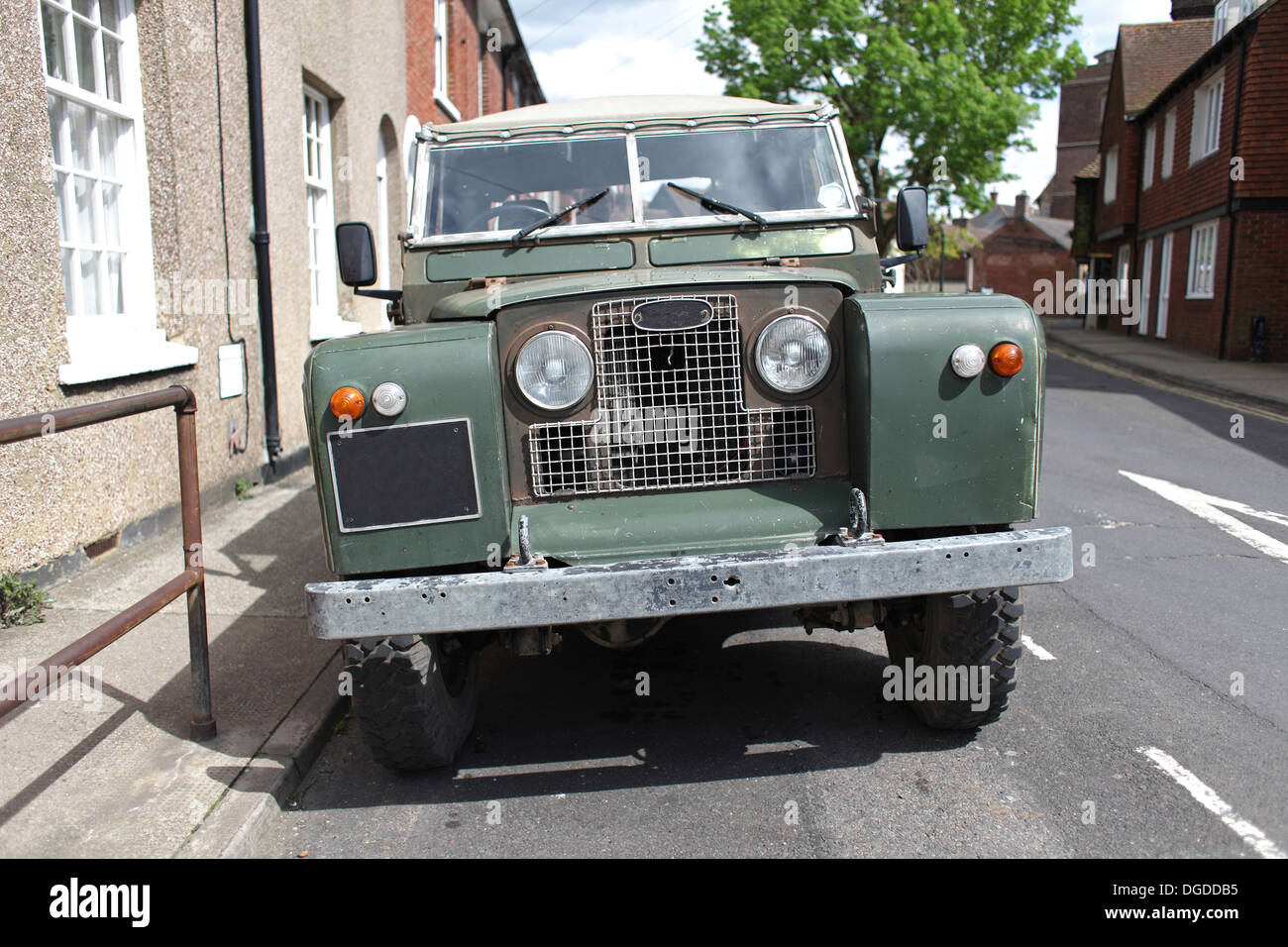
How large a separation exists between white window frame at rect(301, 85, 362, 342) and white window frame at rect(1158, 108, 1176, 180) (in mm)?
20429

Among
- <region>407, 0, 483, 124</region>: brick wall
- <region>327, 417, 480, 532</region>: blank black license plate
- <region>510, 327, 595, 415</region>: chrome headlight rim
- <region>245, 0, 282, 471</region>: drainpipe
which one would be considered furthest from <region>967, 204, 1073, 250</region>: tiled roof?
<region>327, 417, 480, 532</region>: blank black license plate

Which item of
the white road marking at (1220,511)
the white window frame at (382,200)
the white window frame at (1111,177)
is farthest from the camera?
the white window frame at (1111,177)

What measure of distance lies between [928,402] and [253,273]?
6.61 meters

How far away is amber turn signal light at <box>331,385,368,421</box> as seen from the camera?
128 inches

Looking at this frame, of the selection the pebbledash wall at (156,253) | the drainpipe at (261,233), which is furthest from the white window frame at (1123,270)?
the drainpipe at (261,233)

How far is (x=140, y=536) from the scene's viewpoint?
21.4ft

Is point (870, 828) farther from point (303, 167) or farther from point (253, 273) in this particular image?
point (303, 167)

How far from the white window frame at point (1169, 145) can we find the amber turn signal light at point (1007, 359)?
79.9ft

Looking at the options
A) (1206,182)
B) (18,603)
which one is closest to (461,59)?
(1206,182)

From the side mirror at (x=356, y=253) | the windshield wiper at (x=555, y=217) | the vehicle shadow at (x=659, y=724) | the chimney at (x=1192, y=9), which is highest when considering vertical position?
the chimney at (x=1192, y=9)

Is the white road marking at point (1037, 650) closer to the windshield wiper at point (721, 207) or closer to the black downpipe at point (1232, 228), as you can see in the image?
the windshield wiper at point (721, 207)

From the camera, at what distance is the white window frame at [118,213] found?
5996mm

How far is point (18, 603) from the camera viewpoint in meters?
5.02

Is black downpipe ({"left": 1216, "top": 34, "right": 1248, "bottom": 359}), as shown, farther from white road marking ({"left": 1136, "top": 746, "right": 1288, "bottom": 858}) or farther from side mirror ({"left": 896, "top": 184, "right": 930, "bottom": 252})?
white road marking ({"left": 1136, "top": 746, "right": 1288, "bottom": 858})
